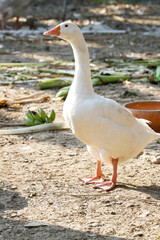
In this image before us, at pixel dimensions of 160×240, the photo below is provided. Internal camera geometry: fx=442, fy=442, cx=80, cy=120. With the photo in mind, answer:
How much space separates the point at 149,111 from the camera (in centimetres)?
489

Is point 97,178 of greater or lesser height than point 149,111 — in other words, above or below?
below

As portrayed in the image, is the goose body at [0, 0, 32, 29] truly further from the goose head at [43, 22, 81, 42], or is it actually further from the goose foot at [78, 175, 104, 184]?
the goose foot at [78, 175, 104, 184]

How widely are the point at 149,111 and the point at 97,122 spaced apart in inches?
67.5

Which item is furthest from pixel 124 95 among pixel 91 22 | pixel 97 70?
pixel 91 22

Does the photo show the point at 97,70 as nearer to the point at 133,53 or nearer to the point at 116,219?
the point at 133,53

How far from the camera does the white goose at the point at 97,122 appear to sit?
10.8ft

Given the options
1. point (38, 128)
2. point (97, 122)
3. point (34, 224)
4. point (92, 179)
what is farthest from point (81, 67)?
point (38, 128)

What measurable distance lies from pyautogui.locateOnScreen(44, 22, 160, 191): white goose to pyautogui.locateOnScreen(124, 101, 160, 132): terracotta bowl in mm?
1275

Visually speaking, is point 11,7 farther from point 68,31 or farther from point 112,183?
point 112,183

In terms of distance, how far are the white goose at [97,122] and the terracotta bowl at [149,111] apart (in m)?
1.28

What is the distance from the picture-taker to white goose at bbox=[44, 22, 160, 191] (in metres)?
3.30

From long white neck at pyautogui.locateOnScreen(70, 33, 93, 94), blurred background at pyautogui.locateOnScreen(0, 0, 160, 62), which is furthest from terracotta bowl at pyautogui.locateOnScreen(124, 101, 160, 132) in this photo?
blurred background at pyautogui.locateOnScreen(0, 0, 160, 62)

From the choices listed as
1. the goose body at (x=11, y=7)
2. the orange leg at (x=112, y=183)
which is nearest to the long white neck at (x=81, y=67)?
the orange leg at (x=112, y=183)

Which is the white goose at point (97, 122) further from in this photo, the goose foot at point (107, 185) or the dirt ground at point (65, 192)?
the dirt ground at point (65, 192)
